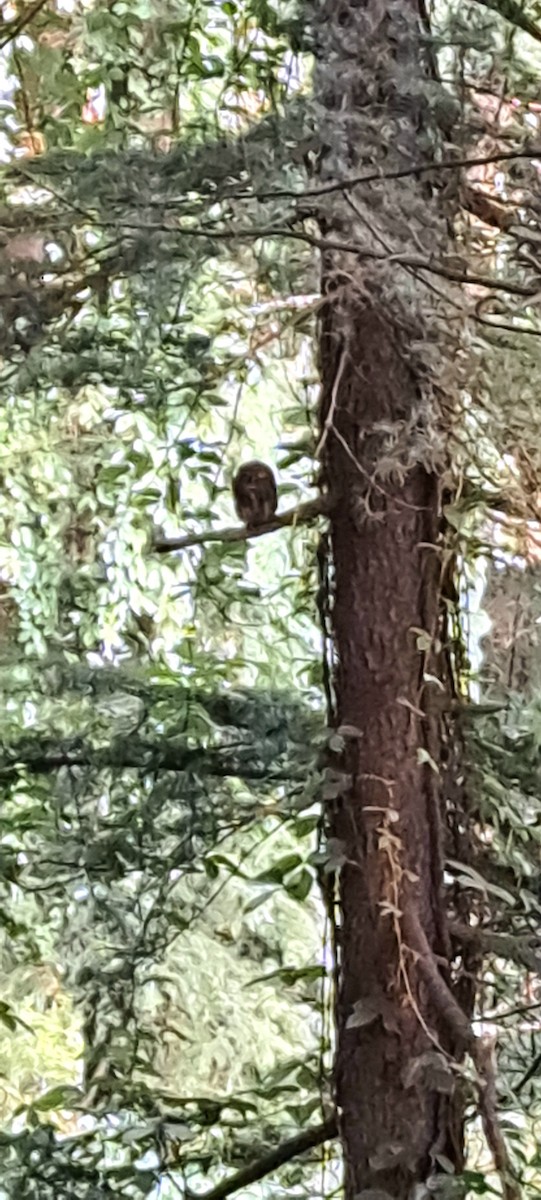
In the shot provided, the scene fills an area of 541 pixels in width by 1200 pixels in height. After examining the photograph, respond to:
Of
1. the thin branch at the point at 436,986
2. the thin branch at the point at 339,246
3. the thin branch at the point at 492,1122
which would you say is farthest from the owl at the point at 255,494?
the thin branch at the point at 492,1122

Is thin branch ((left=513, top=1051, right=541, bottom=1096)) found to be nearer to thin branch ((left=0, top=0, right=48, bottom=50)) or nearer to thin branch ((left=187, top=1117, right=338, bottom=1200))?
thin branch ((left=187, top=1117, right=338, bottom=1200))

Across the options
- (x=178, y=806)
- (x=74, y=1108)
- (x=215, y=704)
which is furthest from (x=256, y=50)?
(x=74, y=1108)

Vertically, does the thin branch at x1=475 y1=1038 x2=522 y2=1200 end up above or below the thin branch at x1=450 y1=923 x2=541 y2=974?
below

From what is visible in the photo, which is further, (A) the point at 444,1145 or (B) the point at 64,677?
(B) the point at 64,677

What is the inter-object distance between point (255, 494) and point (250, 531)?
38 mm

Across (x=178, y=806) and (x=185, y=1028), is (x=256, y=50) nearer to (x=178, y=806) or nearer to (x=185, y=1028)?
(x=178, y=806)

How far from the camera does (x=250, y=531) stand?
1.19 metres

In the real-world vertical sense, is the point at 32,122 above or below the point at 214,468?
above

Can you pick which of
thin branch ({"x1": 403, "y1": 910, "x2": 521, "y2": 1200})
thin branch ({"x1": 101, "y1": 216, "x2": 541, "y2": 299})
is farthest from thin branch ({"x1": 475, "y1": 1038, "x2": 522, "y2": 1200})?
thin branch ({"x1": 101, "y1": 216, "x2": 541, "y2": 299})

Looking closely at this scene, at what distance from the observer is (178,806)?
1169 millimetres

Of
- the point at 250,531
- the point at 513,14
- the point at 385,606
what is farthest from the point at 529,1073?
the point at 513,14

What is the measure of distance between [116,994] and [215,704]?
0.30 meters

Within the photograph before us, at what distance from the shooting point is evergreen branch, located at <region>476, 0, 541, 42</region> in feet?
3.63

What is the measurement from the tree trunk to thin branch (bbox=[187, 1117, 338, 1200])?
0.14 feet
